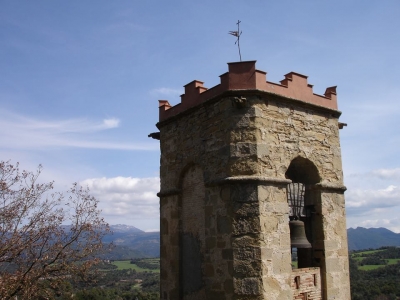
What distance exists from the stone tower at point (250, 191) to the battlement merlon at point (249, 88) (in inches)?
0.9

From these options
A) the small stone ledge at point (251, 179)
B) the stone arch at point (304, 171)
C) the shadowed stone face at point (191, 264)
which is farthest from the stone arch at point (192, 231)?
the stone arch at point (304, 171)

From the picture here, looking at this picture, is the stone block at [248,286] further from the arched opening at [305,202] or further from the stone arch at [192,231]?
the arched opening at [305,202]

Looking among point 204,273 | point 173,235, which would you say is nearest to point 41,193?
point 173,235

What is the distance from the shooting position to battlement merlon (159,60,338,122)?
25.9ft

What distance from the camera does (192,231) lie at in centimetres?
860

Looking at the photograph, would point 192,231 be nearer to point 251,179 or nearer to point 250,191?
point 250,191

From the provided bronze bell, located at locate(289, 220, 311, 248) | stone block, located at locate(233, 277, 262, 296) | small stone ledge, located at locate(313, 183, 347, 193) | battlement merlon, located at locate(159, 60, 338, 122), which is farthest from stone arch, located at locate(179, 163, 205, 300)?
small stone ledge, located at locate(313, 183, 347, 193)

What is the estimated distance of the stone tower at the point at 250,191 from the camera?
24.0ft

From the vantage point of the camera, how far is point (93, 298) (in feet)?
119

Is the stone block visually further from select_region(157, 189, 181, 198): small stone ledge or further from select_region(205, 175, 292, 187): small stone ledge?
select_region(157, 189, 181, 198): small stone ledge

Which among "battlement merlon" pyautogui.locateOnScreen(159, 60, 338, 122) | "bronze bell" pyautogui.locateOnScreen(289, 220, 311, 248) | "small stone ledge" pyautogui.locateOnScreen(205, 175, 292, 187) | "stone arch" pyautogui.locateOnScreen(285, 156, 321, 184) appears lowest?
"bronze bell" pyautogui.locateOnScreen(289, 220, 311, 248)

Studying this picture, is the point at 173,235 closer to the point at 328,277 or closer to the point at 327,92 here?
the point at 328,277

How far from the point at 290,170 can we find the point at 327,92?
80.1 inches

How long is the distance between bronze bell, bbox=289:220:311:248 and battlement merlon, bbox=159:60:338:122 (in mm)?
2556
